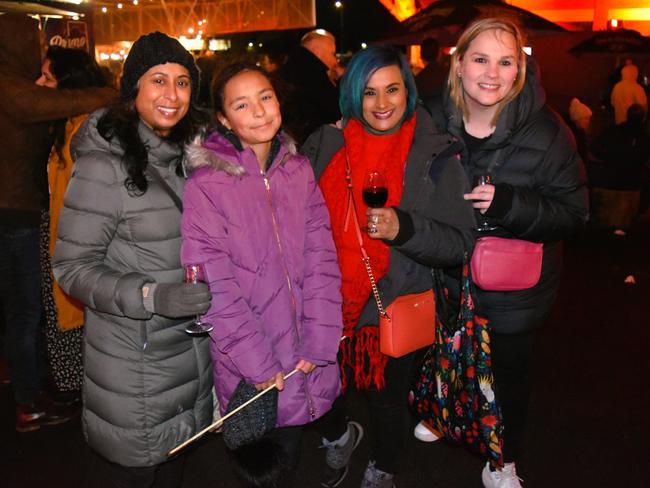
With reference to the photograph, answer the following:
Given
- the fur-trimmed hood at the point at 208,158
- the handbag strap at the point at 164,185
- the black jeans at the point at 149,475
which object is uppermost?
the fur-trimmed hood at the point at 208,158

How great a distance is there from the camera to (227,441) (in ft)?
8.19

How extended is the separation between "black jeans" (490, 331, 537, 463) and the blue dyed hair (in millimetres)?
1173

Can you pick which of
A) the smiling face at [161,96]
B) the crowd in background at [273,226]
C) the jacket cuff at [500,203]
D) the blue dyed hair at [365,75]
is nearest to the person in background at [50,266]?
the crowd in background at [273,226]

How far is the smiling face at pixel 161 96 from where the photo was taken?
2.31 m

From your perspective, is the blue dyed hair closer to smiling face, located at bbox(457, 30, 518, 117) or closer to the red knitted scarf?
the red knitted scarf

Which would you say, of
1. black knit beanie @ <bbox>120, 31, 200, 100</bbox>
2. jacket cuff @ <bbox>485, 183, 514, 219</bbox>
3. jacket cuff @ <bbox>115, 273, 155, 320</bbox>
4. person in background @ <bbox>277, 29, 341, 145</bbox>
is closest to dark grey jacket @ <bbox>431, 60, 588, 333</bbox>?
jacket cuff @ <bbox>485, 183, 514, 219</bbox>

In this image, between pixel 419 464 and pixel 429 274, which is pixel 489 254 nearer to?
pixel 429 274

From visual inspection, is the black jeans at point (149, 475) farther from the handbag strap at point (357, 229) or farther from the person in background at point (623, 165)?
the person in background at point (623, 165)

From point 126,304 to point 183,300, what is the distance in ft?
0.71

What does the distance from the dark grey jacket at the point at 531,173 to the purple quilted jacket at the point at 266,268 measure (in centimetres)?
75

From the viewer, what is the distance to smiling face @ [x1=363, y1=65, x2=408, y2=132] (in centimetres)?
271

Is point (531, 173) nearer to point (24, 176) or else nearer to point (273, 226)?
point (273, 226)

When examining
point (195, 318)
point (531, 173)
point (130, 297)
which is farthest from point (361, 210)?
point (130, 297)

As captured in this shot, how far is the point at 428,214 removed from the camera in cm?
270
